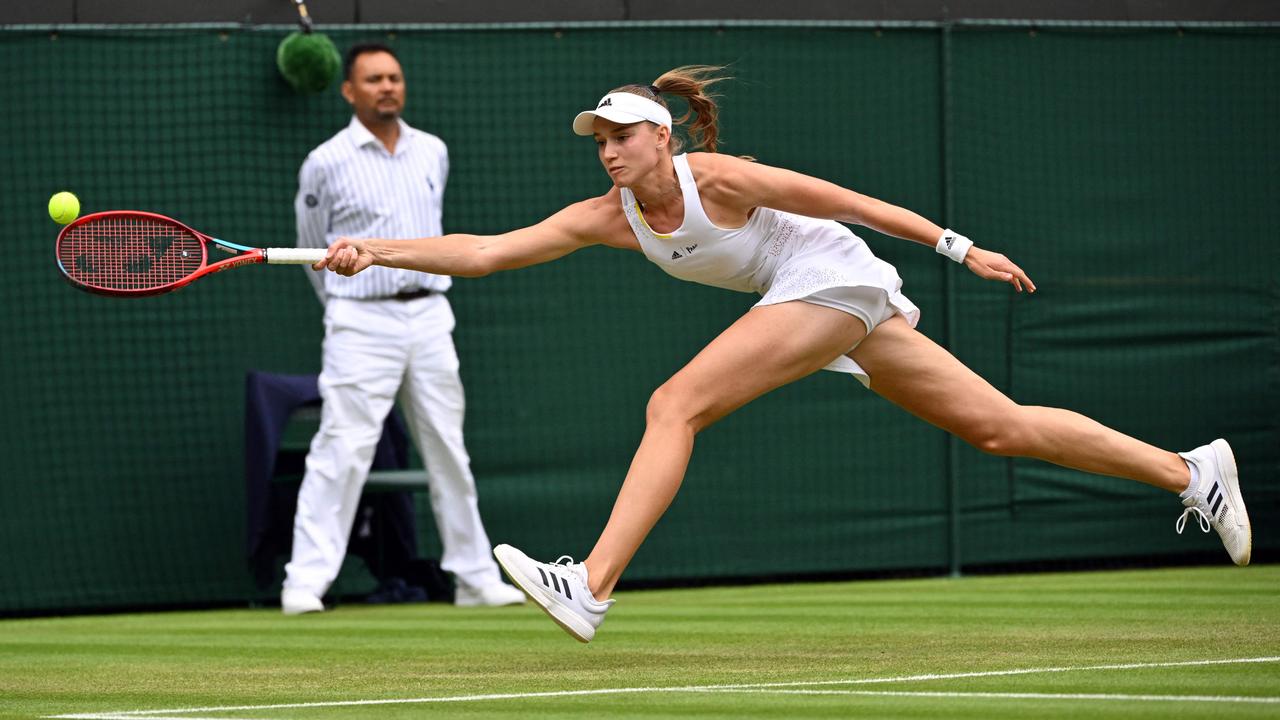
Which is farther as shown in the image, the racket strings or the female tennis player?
the racket strings

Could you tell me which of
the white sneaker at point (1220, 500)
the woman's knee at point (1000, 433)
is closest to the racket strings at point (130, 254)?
the woman's knee at point (1000, 433)

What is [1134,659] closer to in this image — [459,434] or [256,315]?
[459,434]

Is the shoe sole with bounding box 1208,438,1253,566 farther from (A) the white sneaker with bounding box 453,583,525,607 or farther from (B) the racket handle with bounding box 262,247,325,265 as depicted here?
(A) the white sneaker with bounding box 453,583,525,607

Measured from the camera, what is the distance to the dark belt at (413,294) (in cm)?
816

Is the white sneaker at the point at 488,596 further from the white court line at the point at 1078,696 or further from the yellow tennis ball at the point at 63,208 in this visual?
the white court line at the point at 1078,696

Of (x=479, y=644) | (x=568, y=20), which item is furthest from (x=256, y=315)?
(x=479, y=644)

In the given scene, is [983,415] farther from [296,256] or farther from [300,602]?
[300,602]

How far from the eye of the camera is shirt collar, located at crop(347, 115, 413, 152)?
8.17m

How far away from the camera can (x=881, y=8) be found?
383 inches

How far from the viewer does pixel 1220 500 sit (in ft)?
19.2

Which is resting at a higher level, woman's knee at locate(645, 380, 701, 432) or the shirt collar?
the shirt collar

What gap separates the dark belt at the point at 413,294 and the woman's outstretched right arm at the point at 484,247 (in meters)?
2.68

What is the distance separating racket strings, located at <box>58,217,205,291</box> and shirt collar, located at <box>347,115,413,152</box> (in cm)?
243

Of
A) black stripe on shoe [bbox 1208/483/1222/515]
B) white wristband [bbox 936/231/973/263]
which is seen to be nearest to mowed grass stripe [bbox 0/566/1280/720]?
black stripe on shoe [bbox 1208/483/1222/515]
